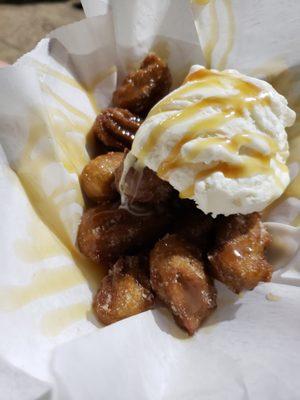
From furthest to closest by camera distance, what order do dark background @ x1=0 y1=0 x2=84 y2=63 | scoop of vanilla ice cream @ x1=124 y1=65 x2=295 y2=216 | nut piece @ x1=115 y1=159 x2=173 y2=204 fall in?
dark background @ x1=0 y1=0 x2=84 y2=63 < nut piece @ x1=115 y1=159 x2=173 y2=204 < scoop of vanilla ice cream @ x1=124 y1=65 x2=295 y2=216

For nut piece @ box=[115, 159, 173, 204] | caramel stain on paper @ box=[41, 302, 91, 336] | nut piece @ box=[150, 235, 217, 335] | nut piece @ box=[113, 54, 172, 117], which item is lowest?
nut piece @ box=[150, 235, 217, 335]

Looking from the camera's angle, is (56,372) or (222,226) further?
(222,226)

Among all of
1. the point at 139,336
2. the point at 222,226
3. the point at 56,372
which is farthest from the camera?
the point at 222,226

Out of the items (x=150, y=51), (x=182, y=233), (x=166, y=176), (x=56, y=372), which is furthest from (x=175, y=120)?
(x=56, y=372)

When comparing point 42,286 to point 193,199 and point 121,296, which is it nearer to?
point 121,296

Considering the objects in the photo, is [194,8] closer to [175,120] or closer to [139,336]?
[175,120]

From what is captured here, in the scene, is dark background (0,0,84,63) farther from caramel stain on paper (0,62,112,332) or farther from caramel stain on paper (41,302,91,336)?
caramel stain on paper (41,302,91,336)

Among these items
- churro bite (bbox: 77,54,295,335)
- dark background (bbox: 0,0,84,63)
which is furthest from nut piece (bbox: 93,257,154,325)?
dark background (bbox: 0,0,84,63)
